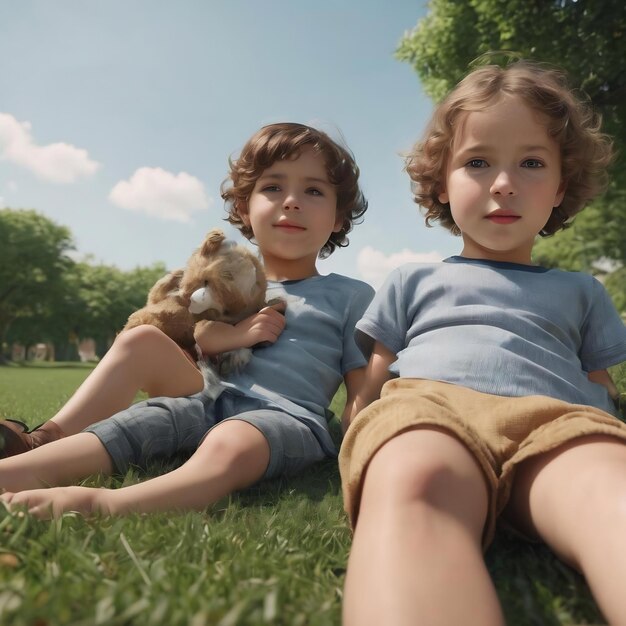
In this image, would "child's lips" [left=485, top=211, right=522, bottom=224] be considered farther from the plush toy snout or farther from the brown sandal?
the brown sandal

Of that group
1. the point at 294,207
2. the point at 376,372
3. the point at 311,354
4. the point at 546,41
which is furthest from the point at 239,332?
the point at 546,41

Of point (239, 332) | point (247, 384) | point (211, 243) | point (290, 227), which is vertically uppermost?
point (290, 227)

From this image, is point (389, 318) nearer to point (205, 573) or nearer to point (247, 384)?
point (247, 384)

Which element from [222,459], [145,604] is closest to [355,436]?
[222,459]

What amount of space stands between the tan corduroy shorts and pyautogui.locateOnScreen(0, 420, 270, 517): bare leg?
56 centimetres

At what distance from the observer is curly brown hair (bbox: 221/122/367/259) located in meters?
3.56

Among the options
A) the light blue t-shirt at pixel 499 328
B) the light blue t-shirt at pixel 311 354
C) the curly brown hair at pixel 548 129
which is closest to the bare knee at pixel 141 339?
the light blue t-shirt at pixel 311 354

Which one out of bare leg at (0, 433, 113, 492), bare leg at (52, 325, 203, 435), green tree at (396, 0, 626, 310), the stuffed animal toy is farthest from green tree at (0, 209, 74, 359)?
bare leg at (0, 433, 113, 492)

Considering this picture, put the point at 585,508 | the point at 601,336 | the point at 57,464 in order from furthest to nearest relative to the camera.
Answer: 1. the point at 601,336
2. the point at 57,464
3. the point at 585,508

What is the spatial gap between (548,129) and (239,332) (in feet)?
5.73

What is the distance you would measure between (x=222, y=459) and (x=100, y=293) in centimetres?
5757

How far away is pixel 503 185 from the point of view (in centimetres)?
240

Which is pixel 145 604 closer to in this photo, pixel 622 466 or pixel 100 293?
pixel 622 466

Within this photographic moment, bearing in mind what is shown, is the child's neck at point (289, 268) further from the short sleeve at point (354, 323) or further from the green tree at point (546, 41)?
the green tree at point (546, 41)
